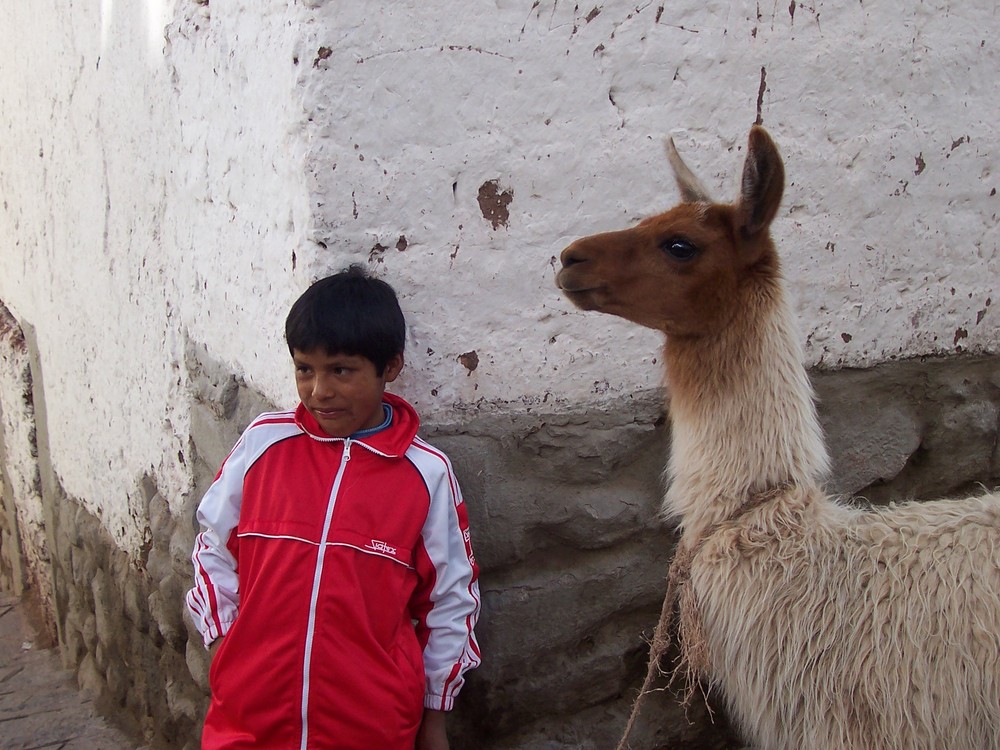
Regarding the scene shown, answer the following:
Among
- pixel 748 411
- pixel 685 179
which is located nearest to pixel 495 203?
pixel 685 179

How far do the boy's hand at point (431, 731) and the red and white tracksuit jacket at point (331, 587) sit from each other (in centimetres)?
3

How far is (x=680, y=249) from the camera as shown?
1923 millimetres

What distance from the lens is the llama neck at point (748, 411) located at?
1.93 m

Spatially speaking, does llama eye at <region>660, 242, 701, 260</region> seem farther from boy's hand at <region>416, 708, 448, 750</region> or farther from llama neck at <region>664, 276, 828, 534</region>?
boy's hand at <region>416, 708, 448, 750</region>

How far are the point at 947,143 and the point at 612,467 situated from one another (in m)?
1.32

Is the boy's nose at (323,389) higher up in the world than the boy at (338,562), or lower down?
higher up

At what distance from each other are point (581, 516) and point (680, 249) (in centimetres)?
70

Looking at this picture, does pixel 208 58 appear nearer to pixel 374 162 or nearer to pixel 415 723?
pixel 374 162

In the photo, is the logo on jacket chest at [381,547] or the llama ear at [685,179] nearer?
the logo on jacket chest at [381,547]

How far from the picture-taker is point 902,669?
1.75m

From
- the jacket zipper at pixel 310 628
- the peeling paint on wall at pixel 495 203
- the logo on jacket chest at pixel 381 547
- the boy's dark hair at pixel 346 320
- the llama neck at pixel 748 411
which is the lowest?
the jacket zipper at pixel 310 628

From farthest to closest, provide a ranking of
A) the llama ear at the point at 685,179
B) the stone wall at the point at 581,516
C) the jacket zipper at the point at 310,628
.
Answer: the stone wall at the point at 581,516
the llama ear at the point at 685,179
the jacket zipper at the point at 310,628

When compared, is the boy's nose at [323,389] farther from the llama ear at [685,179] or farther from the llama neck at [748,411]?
the llama ear at [685,179]

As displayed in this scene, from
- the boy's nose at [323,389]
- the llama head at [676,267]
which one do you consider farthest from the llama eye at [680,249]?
the boy's nose at [323,389]
